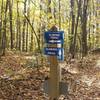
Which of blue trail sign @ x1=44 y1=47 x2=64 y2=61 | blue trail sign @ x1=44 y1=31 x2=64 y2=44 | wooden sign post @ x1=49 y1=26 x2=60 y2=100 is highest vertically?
blue trail sign @ x1=44 y1=31 x2=64 y2=44

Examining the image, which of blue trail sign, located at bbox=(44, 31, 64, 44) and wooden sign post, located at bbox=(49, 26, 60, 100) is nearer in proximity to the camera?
blue trail sign, located at bbox=(44, 31, 64, 44)

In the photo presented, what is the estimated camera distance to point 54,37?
206 inches

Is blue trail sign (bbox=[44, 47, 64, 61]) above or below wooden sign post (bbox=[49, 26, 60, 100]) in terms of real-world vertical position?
above

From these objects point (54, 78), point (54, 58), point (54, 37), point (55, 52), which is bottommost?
point (54, 78)

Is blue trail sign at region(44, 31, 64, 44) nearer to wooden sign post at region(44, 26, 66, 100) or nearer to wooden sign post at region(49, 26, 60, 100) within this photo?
wooden sign post at region(44, 26, 66, 100)

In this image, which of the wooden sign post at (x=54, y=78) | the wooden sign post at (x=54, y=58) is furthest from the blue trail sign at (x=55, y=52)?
the wooden sign post at (x=54, y=78)

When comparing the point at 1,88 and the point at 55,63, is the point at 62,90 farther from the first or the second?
the point at 1,88

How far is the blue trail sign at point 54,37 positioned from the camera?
204 inches

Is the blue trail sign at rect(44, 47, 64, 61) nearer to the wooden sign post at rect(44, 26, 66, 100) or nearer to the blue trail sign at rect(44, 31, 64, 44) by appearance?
the wooden sign post at rect(44, 26, 66, 100)

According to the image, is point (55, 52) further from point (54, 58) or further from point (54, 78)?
point (54, 78)

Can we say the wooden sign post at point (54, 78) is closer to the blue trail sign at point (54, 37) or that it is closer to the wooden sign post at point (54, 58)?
the wooden sign post at point (54, 58)

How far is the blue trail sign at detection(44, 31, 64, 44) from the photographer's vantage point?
518 cm

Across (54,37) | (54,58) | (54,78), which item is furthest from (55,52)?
(54,78)

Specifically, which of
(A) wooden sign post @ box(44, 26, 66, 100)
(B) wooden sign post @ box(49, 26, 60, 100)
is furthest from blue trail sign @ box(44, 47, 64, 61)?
(B) wooden sign post @ box(49, 26, 60, 100)
